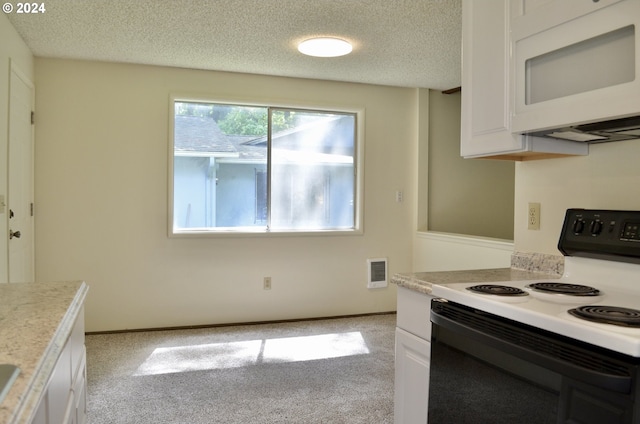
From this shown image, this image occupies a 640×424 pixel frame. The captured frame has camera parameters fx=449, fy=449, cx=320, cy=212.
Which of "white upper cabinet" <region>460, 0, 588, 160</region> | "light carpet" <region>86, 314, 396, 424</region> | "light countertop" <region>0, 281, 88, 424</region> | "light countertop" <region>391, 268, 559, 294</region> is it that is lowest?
"light carpet" <region>86, 314, 396, 424</region>

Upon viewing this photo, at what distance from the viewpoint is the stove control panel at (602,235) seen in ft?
4.85

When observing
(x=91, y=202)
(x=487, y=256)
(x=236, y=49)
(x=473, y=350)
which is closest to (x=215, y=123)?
(x=236, y=49)

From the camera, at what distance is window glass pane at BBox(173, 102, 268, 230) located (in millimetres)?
4062

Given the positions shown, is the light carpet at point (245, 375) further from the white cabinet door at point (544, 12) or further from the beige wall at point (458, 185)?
the white cabinet door at point (544, 12)

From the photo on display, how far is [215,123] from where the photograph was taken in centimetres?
416

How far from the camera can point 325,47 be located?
3316 millimetres

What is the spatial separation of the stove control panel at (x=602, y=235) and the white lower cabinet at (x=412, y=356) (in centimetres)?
58

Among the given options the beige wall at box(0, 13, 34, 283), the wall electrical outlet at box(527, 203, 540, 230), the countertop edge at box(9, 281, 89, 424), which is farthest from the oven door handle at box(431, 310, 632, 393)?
the beige wall at box(0, 13, 34, 283)

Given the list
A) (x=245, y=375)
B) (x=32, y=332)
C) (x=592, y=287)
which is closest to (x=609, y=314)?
(x=592, y=287)

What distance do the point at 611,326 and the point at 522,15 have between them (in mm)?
1145

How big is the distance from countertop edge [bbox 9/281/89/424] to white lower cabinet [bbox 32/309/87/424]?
0.12ft

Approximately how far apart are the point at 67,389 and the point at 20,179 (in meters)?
2.64

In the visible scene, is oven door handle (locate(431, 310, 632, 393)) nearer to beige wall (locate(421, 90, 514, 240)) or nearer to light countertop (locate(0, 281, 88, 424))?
light countertop (locate(0, 281, 88, 424))

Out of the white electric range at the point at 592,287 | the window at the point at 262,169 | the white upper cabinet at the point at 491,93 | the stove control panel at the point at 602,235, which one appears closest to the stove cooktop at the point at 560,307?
the white electric range at the point at 592,287
